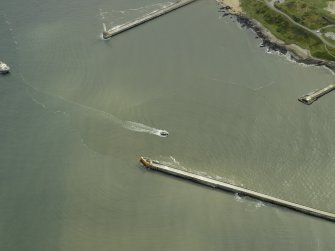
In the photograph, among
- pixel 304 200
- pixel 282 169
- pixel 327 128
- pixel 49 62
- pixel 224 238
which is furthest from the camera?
pixel 49 62

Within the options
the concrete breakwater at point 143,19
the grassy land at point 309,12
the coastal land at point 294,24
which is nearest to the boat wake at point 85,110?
the concrete breakwater at point 143,19

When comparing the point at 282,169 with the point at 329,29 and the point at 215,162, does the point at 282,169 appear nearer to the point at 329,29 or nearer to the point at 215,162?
the point at 215,162

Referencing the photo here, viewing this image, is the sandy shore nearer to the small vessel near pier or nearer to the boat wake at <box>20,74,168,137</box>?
the small vessel near pier

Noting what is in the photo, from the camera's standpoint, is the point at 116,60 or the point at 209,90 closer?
the point at 209,90

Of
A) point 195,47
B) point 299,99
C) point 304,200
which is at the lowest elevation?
point 304,200

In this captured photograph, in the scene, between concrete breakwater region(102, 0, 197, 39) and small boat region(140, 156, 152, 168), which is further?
concrete breakwater region(102, 0, 197, 39)

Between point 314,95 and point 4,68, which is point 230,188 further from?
point 4,68

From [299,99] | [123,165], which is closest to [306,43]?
[299,99]

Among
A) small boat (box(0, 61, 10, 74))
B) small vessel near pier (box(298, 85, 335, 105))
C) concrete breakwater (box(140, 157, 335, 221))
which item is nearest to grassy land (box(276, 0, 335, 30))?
small vessel near pier (box(298, 85, 335, 105))
